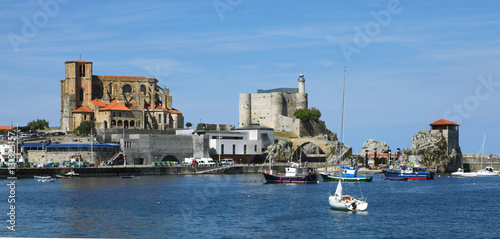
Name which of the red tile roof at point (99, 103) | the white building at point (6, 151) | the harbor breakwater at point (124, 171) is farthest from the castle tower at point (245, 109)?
the white building at point (6, 151)

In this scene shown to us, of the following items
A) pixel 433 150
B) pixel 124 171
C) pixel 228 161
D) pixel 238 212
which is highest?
pixel 433 150

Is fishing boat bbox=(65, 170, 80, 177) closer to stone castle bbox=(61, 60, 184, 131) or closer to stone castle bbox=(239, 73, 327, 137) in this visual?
stone castle bbox=(61, 60, 184, 131)

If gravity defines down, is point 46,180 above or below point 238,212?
above

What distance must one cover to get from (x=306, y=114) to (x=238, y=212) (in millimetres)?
85713

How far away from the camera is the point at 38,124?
12394 cm

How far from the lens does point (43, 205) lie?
57156 mm

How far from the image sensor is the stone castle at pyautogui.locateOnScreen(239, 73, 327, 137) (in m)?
139

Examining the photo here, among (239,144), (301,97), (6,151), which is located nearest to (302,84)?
(301,97)

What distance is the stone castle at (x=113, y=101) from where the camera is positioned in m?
115

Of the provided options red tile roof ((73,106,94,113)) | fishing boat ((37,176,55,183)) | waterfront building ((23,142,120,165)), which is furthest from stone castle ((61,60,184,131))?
fishing boat ((37,176,55,183))

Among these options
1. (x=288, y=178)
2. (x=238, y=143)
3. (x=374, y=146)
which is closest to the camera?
(x=288, y=178)

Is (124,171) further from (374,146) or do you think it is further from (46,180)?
(374,146)

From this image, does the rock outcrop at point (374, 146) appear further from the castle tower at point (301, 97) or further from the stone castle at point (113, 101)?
the stone castle at point (113, 101)

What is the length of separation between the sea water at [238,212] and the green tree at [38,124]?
44.6m
